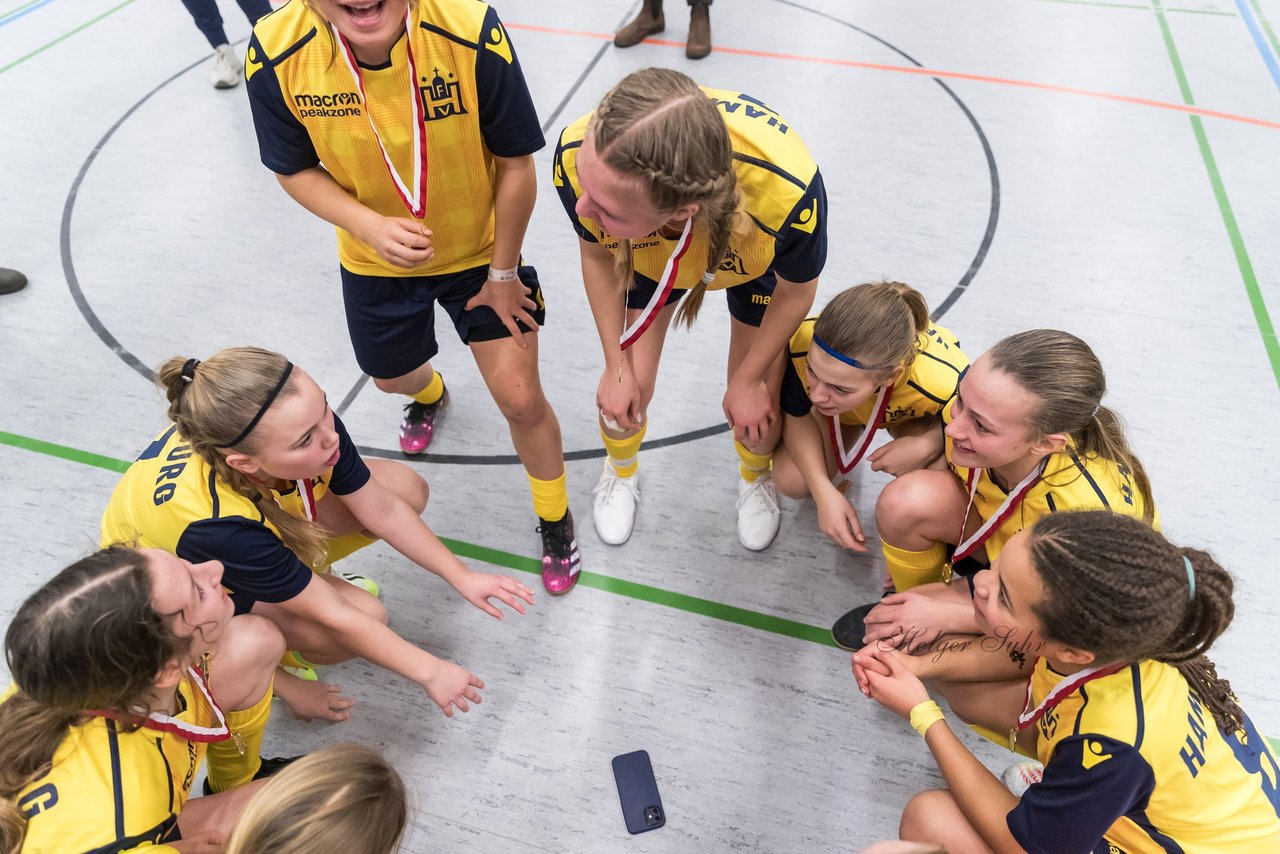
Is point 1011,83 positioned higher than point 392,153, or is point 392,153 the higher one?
point 392,153

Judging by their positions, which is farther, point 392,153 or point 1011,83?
point 1011,83

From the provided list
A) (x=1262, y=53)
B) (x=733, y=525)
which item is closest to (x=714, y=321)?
(x=733, y=525)

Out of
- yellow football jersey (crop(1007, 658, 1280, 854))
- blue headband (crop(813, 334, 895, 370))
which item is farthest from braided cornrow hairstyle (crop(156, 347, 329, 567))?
yellow football jersey (crop(1007, 658, 1280, 854))

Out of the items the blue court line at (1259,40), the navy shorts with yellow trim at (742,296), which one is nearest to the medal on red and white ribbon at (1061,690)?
the navy shorts with yellow trim at (742,296)

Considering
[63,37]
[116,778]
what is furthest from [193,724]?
[63,37]

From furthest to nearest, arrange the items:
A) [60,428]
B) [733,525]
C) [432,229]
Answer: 1. [60,428]
2. [733,525]
3. [432,229]

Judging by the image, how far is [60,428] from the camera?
248cm

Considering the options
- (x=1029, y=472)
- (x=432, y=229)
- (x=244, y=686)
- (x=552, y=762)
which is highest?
(x=432, y=229)

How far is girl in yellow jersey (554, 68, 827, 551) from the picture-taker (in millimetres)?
1384

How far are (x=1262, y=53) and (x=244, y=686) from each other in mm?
5027

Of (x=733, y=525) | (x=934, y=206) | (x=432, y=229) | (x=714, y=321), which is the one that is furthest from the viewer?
(x=934, y=206)

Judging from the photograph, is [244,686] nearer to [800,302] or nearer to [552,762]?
[552,762]

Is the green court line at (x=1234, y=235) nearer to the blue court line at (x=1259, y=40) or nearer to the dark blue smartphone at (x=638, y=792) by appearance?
the blue court line at (x=1259, y=40)

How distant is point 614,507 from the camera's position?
2234 millimetres
